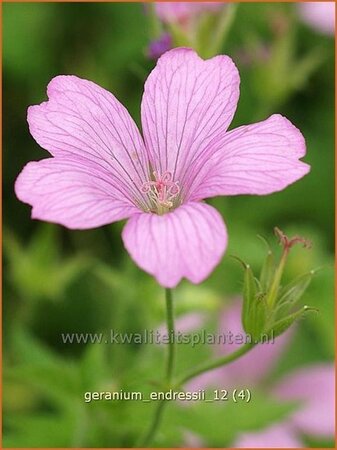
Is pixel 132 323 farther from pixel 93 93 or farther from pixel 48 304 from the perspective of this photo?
pixel 93 93

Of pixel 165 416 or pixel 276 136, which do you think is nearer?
pixel 276 136

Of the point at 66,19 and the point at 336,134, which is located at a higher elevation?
the point at 66,19

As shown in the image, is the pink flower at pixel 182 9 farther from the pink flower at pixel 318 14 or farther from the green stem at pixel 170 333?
the green stem at pixel 170 333

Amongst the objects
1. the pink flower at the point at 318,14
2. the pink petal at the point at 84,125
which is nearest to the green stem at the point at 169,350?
the pink petal at the point at 84,125

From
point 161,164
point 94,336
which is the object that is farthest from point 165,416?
point 161,164

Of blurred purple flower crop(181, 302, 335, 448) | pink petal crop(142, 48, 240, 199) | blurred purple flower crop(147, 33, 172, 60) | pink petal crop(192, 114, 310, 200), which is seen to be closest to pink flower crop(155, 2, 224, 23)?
blurred purple flower crop(147, 33, 172, 60)

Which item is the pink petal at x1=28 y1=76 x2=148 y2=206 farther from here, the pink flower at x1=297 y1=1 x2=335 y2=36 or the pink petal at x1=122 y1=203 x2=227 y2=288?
the pink flower at x1=297 y1=1 x2=335 y2=36

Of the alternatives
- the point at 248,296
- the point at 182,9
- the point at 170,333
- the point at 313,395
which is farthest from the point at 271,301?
the point at 313,395

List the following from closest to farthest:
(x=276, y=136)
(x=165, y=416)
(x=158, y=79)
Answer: (x=276, y=136)
(x=158, y=79)
(x=165, y=416)
